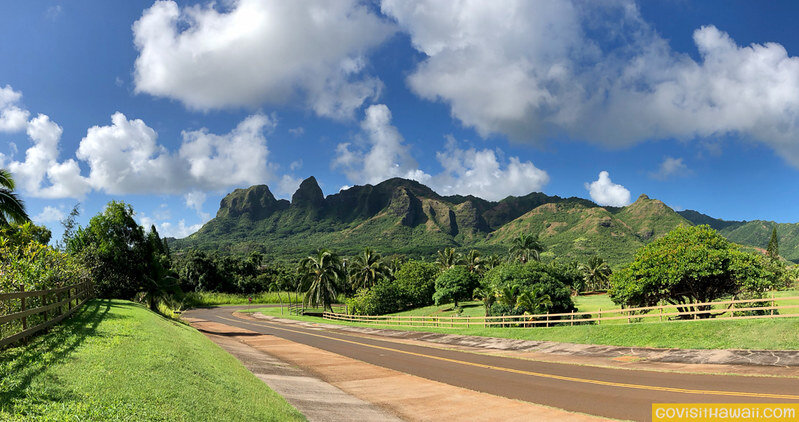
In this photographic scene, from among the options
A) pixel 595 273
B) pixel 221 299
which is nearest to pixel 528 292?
pixel 221 299

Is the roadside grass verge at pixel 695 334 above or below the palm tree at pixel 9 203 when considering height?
below

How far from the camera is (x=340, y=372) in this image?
16.3 metres

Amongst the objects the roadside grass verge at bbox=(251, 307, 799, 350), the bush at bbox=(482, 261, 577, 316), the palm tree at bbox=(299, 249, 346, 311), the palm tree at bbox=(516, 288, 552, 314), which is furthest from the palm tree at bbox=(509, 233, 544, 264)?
the roadside grass verge at bbox=(251, 307, 799, 350)

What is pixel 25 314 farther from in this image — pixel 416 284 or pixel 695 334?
pixel 416 284

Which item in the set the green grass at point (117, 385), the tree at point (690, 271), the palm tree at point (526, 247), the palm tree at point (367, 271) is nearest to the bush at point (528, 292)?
the tree at point (690, 271)

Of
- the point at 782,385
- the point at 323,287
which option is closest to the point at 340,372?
the point at 782,385

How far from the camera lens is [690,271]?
22703mm

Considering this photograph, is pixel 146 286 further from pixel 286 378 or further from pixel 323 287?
pixel 323 287

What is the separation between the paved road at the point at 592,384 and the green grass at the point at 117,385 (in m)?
7.35

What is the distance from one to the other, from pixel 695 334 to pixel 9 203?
33.3m

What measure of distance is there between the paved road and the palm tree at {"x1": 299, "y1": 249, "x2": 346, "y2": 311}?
143 feet

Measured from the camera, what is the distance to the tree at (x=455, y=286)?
2310 inches

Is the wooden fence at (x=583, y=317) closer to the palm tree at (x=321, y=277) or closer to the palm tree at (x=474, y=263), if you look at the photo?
the palm tree at (x=321, y=277)

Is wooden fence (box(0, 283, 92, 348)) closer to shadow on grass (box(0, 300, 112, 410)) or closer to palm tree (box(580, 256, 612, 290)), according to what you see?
shadow on grass (box(0, 300, 112, 410))
